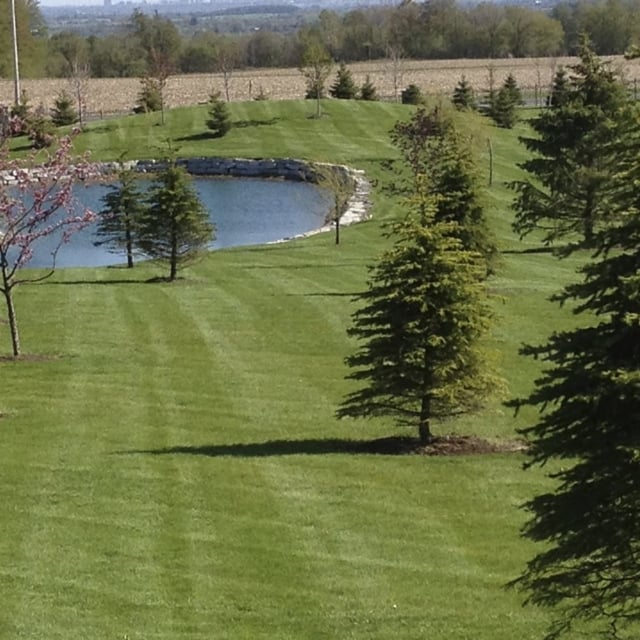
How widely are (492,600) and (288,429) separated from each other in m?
6.71

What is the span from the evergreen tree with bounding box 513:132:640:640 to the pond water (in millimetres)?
28662

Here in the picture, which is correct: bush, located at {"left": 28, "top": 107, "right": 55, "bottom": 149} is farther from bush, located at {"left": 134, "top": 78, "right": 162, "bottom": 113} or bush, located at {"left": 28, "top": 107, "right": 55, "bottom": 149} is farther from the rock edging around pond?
bush, located at {"left": 134, "top": 78, "right": 162, "bottom": 113}

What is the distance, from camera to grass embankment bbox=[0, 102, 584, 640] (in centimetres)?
1114

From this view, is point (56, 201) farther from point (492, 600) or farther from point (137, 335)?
point (492, 600)

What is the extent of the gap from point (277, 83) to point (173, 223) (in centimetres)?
5070

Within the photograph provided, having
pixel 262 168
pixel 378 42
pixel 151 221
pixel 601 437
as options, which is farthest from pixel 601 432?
pixel 378 42

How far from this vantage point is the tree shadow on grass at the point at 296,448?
16.3 metres

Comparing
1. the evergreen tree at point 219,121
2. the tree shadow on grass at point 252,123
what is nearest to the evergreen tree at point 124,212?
the evergreen tree at point 219,121

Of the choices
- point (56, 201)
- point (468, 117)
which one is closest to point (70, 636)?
point (56, 201)

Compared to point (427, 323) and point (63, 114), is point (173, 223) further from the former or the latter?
point (63, 114)

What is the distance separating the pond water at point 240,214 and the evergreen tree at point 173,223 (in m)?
6.14

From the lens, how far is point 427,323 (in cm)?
1641

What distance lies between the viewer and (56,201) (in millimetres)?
20641

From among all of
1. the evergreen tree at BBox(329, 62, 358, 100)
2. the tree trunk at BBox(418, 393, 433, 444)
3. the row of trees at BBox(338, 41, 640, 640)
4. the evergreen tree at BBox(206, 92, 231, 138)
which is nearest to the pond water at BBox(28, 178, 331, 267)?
the evergreen tree at BBox(206, 92, 231, 138)
